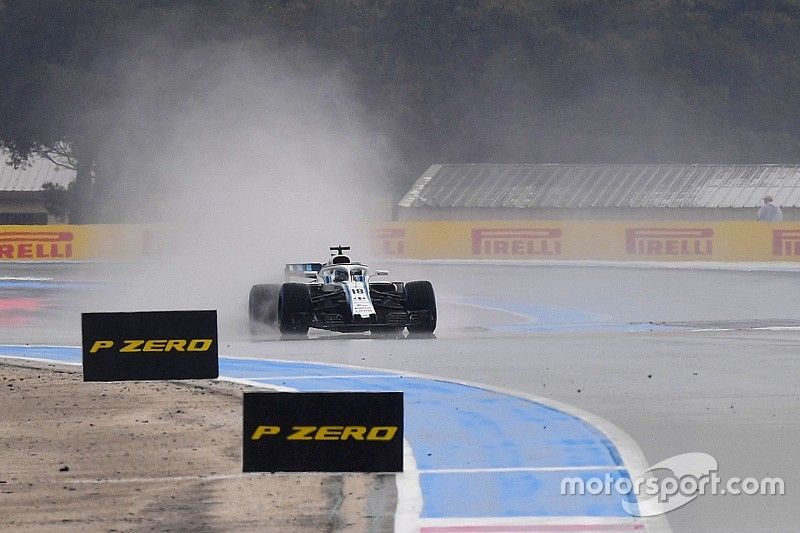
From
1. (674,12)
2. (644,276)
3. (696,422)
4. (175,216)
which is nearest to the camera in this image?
(696,422)

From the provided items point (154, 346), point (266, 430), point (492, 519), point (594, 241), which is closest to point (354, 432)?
point (266, 430)

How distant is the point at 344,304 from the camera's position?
19188 millimetres

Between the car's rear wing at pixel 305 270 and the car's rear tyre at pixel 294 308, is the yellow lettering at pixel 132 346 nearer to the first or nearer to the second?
the car's rear tyre at pixel 294 308

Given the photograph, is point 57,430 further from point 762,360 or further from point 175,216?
point 175,216

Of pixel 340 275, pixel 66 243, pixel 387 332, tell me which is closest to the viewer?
pixel 340 275

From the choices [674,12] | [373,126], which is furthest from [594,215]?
[674,12]

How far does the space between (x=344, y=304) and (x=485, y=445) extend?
860cm

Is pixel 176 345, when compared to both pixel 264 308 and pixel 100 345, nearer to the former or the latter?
pixel 100 345

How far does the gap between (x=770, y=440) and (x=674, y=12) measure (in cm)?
6073

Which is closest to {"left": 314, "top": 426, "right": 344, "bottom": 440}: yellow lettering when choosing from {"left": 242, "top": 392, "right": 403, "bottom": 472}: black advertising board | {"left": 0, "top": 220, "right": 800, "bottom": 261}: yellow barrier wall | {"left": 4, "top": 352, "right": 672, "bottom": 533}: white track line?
{"left": 242, "top": 392, "right": 403, "bottom": 472}: black advertising board

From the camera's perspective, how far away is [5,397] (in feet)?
43.8

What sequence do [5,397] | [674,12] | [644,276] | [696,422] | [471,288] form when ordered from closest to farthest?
[696,422], [5,397], [471,288], [644,276], [674,12]

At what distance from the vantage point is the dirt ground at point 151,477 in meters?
8.08

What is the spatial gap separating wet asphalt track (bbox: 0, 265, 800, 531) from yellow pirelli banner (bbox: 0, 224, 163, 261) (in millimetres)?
8130
